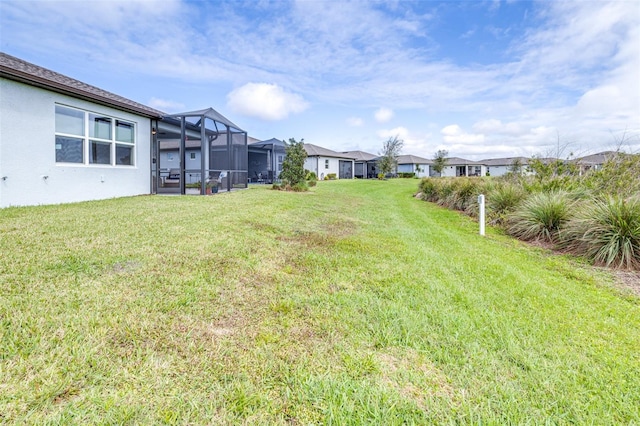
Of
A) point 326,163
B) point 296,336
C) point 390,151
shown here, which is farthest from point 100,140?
point 390,151

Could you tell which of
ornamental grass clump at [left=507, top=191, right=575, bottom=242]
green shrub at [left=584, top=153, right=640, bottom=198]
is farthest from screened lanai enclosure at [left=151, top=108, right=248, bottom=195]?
green shrub at [left=584, top=153, right=640, bottom=198]

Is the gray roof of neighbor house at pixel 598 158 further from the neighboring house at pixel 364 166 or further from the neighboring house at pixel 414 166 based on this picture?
the neighboring house at pixel 414 166

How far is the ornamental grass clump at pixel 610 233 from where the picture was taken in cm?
541

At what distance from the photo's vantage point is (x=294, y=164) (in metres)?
17.8

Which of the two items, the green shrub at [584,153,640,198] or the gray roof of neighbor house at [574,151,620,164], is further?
the gray roof of neighbor house at [574,151,620,164]

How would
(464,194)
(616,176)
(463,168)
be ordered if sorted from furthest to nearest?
(463,168) < (464,194) < (616,176)

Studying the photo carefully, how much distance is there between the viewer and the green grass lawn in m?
1.93

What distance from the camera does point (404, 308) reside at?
3309mm

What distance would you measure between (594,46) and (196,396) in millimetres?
17131

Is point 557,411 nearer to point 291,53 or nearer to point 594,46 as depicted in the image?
point 594,46

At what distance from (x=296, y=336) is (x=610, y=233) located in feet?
20.5

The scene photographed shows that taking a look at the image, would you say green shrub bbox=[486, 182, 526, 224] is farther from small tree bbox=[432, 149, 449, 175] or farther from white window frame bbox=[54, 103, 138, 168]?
small tree bbox=[432, 149, 449, 175]

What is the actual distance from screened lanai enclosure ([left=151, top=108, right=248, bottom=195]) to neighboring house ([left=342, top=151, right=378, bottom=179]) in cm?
3120

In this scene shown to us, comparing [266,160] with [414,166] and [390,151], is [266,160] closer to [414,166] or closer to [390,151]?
[390,151]
